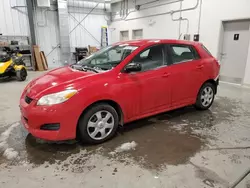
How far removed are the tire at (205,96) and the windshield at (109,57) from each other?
5.06 feet

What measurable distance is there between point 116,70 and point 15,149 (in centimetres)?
156

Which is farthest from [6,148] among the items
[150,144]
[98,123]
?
[150,144]

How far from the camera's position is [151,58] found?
284cm

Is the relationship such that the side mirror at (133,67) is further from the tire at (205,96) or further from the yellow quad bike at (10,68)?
the yellow quad bike at (10,68)

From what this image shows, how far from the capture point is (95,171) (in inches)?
77.1

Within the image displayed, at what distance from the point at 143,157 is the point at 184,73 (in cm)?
154

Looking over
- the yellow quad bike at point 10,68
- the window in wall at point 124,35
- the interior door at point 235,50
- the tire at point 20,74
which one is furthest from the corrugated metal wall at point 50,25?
the interior door at point 235,50

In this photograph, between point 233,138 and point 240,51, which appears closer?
point 233,138

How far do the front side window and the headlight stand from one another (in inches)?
38.8

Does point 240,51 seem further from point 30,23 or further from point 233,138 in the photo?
point 30,23

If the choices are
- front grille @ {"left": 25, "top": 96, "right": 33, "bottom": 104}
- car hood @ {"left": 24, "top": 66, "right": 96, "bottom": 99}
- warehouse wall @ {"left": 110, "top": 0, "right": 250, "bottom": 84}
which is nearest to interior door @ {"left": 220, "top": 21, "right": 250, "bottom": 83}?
warehouse wall @ {"left": 110, "top": 0, "right": 250, "bottom": 84}

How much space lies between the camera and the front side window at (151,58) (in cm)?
272

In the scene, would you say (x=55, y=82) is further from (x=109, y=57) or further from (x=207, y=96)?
(x=207, y=96)

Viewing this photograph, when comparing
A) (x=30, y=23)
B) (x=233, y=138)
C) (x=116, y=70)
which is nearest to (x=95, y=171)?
(x=116, y=70)
